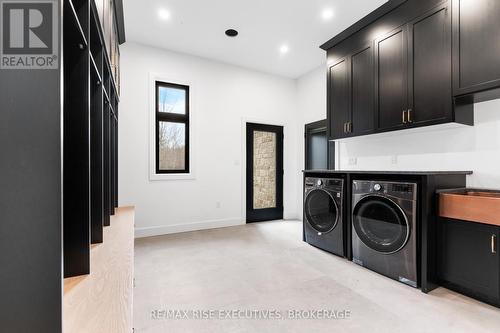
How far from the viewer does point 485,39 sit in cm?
208

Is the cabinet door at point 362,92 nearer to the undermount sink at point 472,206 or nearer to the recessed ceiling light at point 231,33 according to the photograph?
the undermount sink at point 472,206

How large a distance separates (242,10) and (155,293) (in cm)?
327

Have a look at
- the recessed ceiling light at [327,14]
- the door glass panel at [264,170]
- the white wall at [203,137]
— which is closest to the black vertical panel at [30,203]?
the recessed ceiling light at [327,14]

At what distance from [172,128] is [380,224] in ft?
11.2

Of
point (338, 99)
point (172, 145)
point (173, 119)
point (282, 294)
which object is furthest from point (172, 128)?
point (282, 294)

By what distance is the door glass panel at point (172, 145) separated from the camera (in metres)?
4.14

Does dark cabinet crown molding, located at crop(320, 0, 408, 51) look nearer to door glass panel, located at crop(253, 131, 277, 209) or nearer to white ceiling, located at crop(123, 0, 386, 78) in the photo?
white ceiling, located at crop(123, 0, 386, 78)

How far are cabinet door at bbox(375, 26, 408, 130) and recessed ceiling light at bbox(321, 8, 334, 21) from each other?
0.69m

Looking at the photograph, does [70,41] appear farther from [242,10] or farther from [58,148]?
[242,10]

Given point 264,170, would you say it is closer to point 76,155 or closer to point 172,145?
point 172,145

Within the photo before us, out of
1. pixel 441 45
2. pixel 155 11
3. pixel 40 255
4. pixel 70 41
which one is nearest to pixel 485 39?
pixel 441 45

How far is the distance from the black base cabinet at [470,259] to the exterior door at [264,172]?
3.19 metres

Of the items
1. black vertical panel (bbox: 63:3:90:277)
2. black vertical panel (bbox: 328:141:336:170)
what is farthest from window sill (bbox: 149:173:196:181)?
black vertical panel (bbox: 63:3:90:277)

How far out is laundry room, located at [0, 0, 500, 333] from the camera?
617 mm
